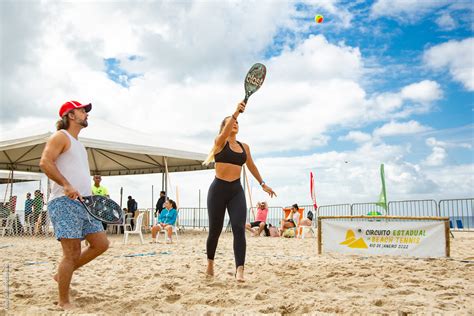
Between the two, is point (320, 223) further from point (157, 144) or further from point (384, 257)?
point (157, 144)

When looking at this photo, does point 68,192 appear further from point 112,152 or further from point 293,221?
point 112,152

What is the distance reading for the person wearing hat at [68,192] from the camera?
9.86 ft

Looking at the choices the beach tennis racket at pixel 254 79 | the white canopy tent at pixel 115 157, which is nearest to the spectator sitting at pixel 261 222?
the white canopy tent at pixel 115 157

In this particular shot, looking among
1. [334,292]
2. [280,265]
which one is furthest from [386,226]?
[334,292]

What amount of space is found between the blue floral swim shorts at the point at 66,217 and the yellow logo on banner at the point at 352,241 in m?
4.76

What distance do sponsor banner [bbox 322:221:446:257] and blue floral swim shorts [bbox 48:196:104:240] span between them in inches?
186

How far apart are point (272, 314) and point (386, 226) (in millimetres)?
4403

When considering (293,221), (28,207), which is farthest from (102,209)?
(28,207)

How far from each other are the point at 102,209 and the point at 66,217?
302 millimetres

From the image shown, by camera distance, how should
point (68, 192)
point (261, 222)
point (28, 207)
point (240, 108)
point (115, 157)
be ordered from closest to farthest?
point (68, 192) → point (240, 108) → point (261, 222) → point (28, 207) → point (115, 157)

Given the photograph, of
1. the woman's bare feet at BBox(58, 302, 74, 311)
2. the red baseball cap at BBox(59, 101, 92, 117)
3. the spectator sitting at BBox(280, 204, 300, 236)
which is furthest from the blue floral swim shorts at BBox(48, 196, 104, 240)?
the spectator sitting at BBox(280, 204, 300, 236)

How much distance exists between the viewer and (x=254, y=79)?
408 centimetres

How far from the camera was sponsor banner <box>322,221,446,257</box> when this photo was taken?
21.1 feet

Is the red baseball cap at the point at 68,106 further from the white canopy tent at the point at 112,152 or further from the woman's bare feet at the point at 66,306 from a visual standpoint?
the white canopy tent at the point at 112,152
